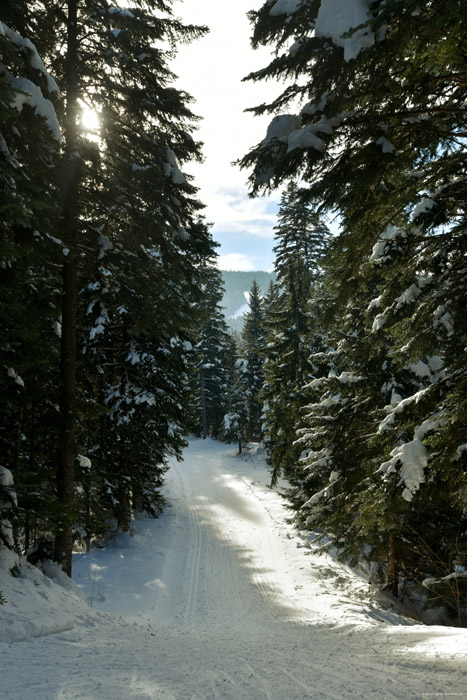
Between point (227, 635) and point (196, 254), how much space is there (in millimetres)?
8430

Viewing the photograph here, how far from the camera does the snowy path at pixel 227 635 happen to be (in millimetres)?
4094

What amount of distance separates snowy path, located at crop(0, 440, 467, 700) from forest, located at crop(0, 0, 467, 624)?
160 centimetres

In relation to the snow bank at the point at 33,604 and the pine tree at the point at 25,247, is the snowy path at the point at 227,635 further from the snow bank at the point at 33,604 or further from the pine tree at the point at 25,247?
the pine tree at the point at 25,247

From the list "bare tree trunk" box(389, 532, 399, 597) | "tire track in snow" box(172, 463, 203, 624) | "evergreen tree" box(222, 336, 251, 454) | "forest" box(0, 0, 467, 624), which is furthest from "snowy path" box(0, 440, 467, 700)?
"evergreen tree" box(222, 336, 251, 454)

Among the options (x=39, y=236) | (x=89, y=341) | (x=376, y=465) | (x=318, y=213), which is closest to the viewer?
(x=318, y=213)

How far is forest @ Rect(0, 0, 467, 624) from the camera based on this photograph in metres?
4.86

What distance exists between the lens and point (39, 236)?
259 inches

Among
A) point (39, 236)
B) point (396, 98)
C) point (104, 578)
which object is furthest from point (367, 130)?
point (104, 578)

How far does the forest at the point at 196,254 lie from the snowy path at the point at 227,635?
5.25 feet

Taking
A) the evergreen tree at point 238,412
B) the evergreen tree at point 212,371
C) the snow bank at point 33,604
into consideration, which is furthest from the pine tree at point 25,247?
the evergreen tree at point 212,371

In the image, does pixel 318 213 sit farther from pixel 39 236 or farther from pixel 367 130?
pixel 39 236

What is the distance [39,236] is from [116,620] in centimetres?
713

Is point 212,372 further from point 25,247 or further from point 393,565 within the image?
point 25,247

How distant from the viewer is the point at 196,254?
1039cm
